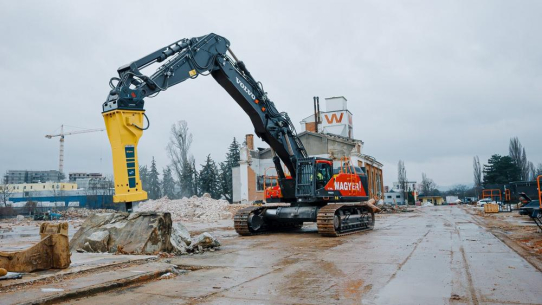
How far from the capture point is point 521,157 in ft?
216

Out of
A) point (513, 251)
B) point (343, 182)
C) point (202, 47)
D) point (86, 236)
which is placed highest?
point (202, 47)

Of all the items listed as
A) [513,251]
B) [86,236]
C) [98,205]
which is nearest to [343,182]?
[513,251]

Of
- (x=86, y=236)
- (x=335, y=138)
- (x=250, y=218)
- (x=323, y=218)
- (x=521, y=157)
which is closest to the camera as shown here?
(x=86, y=236)

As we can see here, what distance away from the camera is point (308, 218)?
14.7 metres

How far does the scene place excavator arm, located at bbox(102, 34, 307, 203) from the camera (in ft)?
28.7

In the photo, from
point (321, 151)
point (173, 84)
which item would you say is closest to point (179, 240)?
point (173, 84)

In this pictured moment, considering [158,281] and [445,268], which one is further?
→ [445,268]

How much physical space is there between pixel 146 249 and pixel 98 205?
184ft

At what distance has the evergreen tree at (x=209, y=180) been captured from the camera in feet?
192

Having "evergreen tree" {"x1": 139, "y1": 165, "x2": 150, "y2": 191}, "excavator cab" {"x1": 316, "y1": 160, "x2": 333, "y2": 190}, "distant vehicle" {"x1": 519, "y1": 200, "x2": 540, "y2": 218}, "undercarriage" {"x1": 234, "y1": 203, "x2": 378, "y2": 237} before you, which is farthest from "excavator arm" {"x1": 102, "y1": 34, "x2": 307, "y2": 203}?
"evergreen tree" {"x1": 139, "y1": 165, "x2": 150, "y2": 191}

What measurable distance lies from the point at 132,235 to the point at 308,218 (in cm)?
687

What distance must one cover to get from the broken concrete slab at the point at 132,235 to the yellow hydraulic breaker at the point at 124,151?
2.88 ft

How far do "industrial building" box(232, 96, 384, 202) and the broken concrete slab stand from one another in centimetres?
2425

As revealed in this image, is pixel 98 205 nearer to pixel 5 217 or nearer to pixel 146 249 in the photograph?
pixel 5 217
